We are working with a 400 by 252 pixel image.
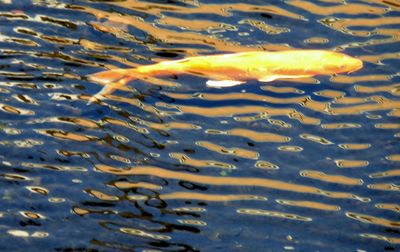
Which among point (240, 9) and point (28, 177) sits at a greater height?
point (240, 9)

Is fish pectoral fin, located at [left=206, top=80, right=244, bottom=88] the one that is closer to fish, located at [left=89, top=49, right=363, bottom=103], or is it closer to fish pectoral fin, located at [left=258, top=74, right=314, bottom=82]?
fish, located at [left=89, top=49, right=363, bottom=103]

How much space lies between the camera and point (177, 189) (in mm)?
5758

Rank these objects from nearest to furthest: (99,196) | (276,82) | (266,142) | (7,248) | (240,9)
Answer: (7,248), (99,196), (266,142), (276,82), (240,9)

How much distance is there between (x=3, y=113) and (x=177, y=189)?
55.3 inches

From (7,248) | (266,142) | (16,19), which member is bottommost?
(7,248)

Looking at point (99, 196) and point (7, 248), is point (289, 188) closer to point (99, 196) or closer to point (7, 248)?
point (99, 196)

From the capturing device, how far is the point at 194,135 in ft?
20.4

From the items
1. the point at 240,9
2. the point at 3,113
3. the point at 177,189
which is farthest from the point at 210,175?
the point at 240,9

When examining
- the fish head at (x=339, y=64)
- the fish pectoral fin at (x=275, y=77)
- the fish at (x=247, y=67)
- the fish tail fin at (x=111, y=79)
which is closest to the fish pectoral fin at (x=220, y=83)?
the fish at (x=247, y=67)

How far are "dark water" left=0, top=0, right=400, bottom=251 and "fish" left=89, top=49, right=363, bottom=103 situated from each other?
7 cm

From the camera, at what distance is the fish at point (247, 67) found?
6.75 m

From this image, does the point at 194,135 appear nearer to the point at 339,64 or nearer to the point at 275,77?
the point at 275,77

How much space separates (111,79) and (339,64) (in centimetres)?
167

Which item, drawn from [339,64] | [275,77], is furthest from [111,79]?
[339,64]
